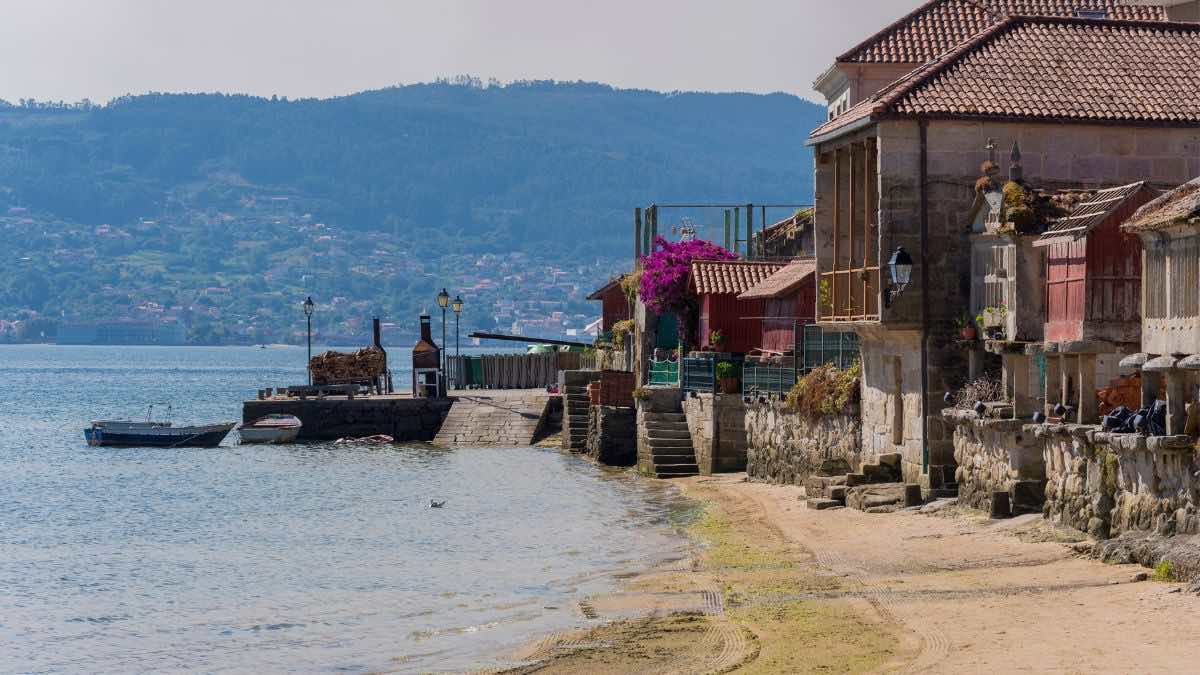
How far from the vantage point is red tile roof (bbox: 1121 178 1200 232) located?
2014 centimetres

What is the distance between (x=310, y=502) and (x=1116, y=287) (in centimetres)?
2617

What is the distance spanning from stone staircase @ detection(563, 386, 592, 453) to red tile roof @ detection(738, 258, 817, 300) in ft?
33.5

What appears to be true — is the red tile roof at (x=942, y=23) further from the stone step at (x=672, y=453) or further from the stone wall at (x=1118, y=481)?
the stone wall at (x=1118, y=481)

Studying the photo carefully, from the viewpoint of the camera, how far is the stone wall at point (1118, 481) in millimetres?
19984

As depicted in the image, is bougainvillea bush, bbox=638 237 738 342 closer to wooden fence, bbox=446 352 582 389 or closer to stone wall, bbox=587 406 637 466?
stone wall, bbox=587 406 637 466

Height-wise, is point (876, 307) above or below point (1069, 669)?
above

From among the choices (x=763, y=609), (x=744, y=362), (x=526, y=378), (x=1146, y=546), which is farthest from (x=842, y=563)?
(x=526, y=378)

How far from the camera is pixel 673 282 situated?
167 feet

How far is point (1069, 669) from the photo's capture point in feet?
53.8

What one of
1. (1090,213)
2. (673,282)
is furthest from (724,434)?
(1090,213)

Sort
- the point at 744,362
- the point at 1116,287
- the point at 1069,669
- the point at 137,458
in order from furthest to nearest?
the point at 137,458 → the point at 744,362 → the point at 1116,287 → the point at 1069,669

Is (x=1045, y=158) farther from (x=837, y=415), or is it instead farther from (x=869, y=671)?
(x=869, y=671)

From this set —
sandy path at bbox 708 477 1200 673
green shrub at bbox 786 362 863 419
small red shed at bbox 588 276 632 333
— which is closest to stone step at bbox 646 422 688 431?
green shrub at bbox 786 362 863 419

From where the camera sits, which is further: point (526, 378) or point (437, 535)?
point (526, 378)
